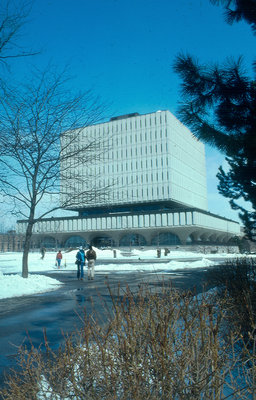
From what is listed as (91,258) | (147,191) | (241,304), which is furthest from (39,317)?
(147,191)

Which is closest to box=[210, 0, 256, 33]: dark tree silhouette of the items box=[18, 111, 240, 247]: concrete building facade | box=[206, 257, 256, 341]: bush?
box=[206, 257, 256, 341]: bush

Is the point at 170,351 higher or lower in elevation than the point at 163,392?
higher

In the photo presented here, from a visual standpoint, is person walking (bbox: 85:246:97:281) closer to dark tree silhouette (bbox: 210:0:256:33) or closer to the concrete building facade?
dark tree silhouette (bbox: 210:0:256:33)

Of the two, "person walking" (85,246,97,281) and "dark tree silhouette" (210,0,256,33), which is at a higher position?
"dark tree silhouette" (210,0,256,33)

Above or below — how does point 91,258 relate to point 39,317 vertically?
above

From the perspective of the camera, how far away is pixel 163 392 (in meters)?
2.46

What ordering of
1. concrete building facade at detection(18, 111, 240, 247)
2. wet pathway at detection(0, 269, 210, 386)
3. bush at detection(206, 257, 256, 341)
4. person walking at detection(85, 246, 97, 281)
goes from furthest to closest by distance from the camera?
concrete building facade at detection(18, 111, 240, 247)
person walking at detection(85, 246, 97, 281)
wet pathway at detection(0, 269, 210, 386)
bush at detection(206, 257, 256, 341)

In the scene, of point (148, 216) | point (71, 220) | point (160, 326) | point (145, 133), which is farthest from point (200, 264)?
point (71, 220)

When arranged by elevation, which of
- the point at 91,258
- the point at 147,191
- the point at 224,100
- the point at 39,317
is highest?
the point at 147,191

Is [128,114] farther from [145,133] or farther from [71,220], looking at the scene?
[71,220]

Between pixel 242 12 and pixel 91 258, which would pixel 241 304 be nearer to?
pixel 242 12

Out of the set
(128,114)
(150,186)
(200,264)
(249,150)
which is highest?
(128,114)

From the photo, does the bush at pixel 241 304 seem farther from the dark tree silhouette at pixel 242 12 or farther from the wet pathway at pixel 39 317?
the dark tree silhouette at pixel 242 12

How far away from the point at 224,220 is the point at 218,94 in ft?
313
